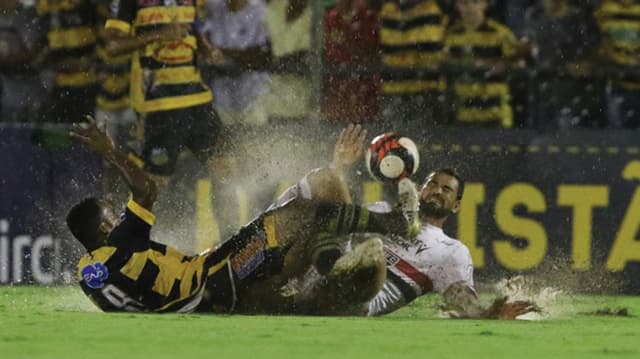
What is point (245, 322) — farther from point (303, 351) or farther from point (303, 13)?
point (303, 13)

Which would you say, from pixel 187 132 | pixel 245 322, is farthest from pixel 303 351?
pixel 187 132

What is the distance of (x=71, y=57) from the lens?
12.3m

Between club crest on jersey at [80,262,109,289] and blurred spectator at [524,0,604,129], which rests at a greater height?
blurred spectator at [524,0,604,129]

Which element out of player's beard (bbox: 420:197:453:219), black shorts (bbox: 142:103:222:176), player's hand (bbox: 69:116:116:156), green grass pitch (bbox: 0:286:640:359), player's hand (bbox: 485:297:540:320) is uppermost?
player's hand (bbox: 69:116:116:156)

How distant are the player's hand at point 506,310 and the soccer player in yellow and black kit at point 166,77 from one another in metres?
2.89

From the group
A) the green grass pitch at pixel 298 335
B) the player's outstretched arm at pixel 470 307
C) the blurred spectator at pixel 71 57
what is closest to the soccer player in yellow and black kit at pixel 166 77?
the blurred spectator at pixel 71 57

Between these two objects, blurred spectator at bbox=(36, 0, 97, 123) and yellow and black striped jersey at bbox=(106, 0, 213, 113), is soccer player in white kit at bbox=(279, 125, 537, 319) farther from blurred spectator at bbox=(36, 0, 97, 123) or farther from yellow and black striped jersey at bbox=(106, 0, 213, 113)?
blurred spectator at bbox=(36, 0, 97, 123)

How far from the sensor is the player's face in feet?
33.6

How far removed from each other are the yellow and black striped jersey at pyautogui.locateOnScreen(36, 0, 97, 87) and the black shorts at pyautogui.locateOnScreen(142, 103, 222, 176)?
0.54m

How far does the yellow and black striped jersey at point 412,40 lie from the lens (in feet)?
40.0

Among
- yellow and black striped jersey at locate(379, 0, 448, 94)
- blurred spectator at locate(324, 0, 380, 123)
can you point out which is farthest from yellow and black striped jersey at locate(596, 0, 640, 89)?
blurred spectator at locate(324, 0, 380, 123)

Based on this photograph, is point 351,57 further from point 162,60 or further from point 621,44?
point 621,44

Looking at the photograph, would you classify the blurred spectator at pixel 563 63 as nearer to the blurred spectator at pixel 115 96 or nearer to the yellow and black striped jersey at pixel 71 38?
the blurred spectator at pixel 115 96

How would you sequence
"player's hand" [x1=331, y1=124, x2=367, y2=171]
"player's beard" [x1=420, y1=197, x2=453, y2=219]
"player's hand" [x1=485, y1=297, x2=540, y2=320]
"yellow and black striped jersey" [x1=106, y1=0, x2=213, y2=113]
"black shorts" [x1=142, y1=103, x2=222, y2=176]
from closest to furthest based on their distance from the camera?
"player's hand" [x1=485, y1=297, x2=540, y2=320]
"player's beard" [x1=420, y1=197, x2=453, y2=219]
"player's hand" [x1=331, y1=124, x2=367, y2=171]
"yellow and black striped jersey" [x1=106, y1=0, x2=213, y2=113]
"black shorts" [x1=142, y1=103, x2=222, y2=176]
